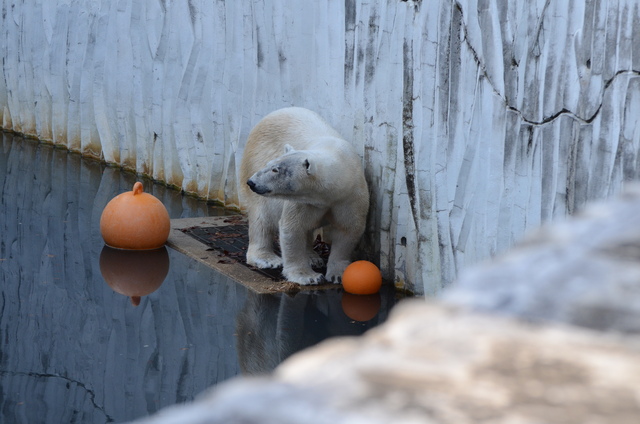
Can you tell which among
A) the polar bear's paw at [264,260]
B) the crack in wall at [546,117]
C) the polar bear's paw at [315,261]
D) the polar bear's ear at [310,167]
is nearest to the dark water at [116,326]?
the polar bear's paw at [264,260]

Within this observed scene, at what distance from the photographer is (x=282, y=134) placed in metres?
6.40

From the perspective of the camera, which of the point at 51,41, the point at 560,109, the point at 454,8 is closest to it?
the point at 560,109

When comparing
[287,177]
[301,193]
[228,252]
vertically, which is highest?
[287,177]

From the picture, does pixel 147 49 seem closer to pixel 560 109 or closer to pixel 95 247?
pixel 95 247

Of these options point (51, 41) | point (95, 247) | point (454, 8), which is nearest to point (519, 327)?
point (454, 8)

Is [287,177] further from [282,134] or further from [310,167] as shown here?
[282,134]

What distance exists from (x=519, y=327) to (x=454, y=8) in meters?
4.66

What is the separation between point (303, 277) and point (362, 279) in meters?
0.47

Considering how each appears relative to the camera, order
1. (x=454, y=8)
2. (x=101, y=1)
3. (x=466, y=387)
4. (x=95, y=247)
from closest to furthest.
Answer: (x=466, y=387)
(x=454, y=8)
(x=95, y=247)
(x=101, y=1)

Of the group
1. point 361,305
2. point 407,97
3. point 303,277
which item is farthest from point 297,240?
point 407,97

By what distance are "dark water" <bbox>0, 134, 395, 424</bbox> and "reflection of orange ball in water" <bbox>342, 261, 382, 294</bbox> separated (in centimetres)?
9

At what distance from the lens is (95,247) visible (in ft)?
22.3

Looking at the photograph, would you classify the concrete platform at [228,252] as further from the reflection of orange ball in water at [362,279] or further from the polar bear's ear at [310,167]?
the polar bear's ear at [310,167]

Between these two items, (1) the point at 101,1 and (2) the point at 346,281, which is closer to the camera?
(2) the point at 346,281
